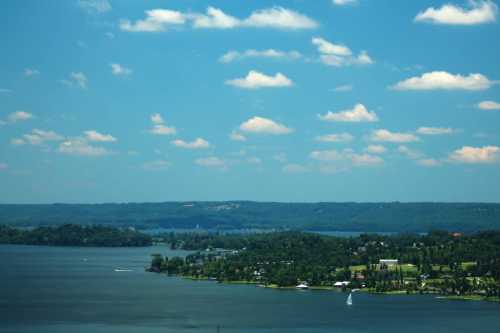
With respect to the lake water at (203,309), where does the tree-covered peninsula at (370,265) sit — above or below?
above

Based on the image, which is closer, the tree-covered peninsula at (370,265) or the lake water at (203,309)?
the lake water at (203,309)

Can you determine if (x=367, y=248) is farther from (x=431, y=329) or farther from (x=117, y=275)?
(x=431, y=329)

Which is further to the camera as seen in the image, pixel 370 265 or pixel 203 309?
pixel 370 265

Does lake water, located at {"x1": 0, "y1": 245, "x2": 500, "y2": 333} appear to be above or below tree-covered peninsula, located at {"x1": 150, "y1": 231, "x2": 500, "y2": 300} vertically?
below

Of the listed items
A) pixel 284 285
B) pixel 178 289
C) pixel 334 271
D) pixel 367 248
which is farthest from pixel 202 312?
pixel 367 248
